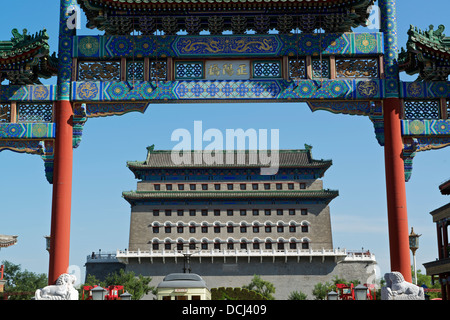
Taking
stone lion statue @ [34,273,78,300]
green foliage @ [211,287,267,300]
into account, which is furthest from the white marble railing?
stone lion statue @ [34,273,78,300]

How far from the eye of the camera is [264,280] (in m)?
42.5

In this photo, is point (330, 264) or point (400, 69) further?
point (330, 264)

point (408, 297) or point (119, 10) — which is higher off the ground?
point (119, 10)

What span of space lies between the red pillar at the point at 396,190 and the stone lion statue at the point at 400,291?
1.45 m

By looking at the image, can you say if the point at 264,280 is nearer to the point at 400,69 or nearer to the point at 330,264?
the point at 330,264

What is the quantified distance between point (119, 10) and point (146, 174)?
3484cm

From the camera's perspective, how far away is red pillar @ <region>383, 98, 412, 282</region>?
1245cm

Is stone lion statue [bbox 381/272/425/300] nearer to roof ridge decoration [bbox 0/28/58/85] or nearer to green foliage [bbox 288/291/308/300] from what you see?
roof ridge decoration [bbox 0/28/58/85]

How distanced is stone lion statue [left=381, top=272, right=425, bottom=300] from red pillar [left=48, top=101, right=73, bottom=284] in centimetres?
638

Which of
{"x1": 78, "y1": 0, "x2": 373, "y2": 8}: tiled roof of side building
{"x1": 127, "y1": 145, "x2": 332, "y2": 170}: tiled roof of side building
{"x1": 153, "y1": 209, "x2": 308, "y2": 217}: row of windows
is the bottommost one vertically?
{"x1": 78, "y1": 0, "x2": 373, "y2": 8}: tiled roof of side building

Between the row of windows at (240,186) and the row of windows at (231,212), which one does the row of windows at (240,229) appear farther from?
the row of windows at (240,186)

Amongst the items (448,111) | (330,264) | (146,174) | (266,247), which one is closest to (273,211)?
(266,247)

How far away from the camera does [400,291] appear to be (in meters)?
10.8

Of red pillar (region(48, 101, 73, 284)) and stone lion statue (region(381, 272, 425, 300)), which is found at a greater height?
red pillar (region(48, 101, 73, 284))
